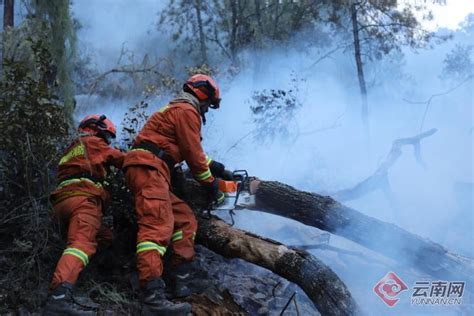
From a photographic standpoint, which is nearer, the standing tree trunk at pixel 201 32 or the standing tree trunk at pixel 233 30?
the standing tree trunk at pixel 233 30

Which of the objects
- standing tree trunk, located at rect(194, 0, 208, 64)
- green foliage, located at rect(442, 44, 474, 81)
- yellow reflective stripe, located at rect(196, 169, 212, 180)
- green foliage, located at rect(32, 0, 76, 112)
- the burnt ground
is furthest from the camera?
standing tree trunk, located at rect(194, 0, 208, 64)

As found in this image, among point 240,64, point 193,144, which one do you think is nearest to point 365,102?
point 240,64

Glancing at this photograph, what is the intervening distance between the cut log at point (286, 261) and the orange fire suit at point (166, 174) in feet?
1.49

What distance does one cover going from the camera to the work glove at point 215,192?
4.27 meters

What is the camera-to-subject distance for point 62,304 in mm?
3352

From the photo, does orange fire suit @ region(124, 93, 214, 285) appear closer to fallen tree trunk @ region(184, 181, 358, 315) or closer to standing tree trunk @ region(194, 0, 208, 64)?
fallen tree trunk @ region(184, 181, 358, 315)

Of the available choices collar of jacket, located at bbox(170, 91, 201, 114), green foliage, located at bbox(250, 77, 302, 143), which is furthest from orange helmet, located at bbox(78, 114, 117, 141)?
green foliage, located at bbox(250, 77, 302, 143)

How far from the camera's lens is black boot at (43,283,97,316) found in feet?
11.0

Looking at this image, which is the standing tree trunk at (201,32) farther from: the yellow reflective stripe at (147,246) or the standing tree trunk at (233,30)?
the yellow reflective stripe at (147,246)

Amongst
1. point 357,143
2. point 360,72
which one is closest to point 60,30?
point 357,143

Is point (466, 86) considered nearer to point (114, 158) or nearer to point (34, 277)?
point (114, 158)

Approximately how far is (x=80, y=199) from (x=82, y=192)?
8 cm

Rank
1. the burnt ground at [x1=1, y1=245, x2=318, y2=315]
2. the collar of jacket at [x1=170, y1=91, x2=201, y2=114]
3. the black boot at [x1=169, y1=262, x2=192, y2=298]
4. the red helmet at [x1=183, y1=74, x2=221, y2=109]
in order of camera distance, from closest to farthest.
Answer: the burnt ground at [x1=1, y1=245, x2=318, y2=315] → the black boot at [x1=169, y1=262, x2=192, y2=298] → the collar of jacket at [x1=170, y1=91, x2=201, y2=114] → the red helmet at [x1=183, y1=74, x2=221, y2=109]

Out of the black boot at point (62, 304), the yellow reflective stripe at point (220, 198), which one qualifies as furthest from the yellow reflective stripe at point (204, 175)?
the black boot at point (62, 304)
